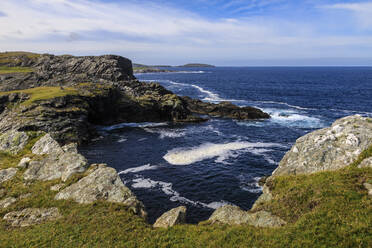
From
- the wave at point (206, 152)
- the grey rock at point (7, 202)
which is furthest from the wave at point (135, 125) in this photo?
the grey rock at point (7, 202)

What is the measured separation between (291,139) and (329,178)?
127ft

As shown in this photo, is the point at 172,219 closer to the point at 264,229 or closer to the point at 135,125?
the point at 264,229

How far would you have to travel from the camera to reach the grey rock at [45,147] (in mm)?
25767

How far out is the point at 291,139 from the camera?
5162 centimetres

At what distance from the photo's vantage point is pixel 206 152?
144 ft

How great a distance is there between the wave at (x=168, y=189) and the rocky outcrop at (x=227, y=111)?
47022mm

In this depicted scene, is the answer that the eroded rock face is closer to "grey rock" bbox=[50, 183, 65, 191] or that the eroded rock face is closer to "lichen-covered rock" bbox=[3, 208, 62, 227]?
"grey rock" bbox=[50, 183, 65, 191]

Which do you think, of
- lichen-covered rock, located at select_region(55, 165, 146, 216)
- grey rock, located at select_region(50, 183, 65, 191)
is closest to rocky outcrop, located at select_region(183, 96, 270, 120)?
lichen-covered rock, located at select_region(55, 165, 146, 216)

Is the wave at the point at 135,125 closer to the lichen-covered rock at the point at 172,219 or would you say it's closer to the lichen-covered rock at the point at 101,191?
the lichen-covered rock at the point at 101,191

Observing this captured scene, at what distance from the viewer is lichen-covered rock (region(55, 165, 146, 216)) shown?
17.2 meters

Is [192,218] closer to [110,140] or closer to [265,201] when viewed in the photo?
[265,201]

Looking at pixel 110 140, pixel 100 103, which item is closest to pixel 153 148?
pixel 110 140

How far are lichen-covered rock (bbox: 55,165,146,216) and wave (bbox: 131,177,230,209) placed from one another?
11033mm

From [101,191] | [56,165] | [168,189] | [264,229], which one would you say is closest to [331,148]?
[264,229]
